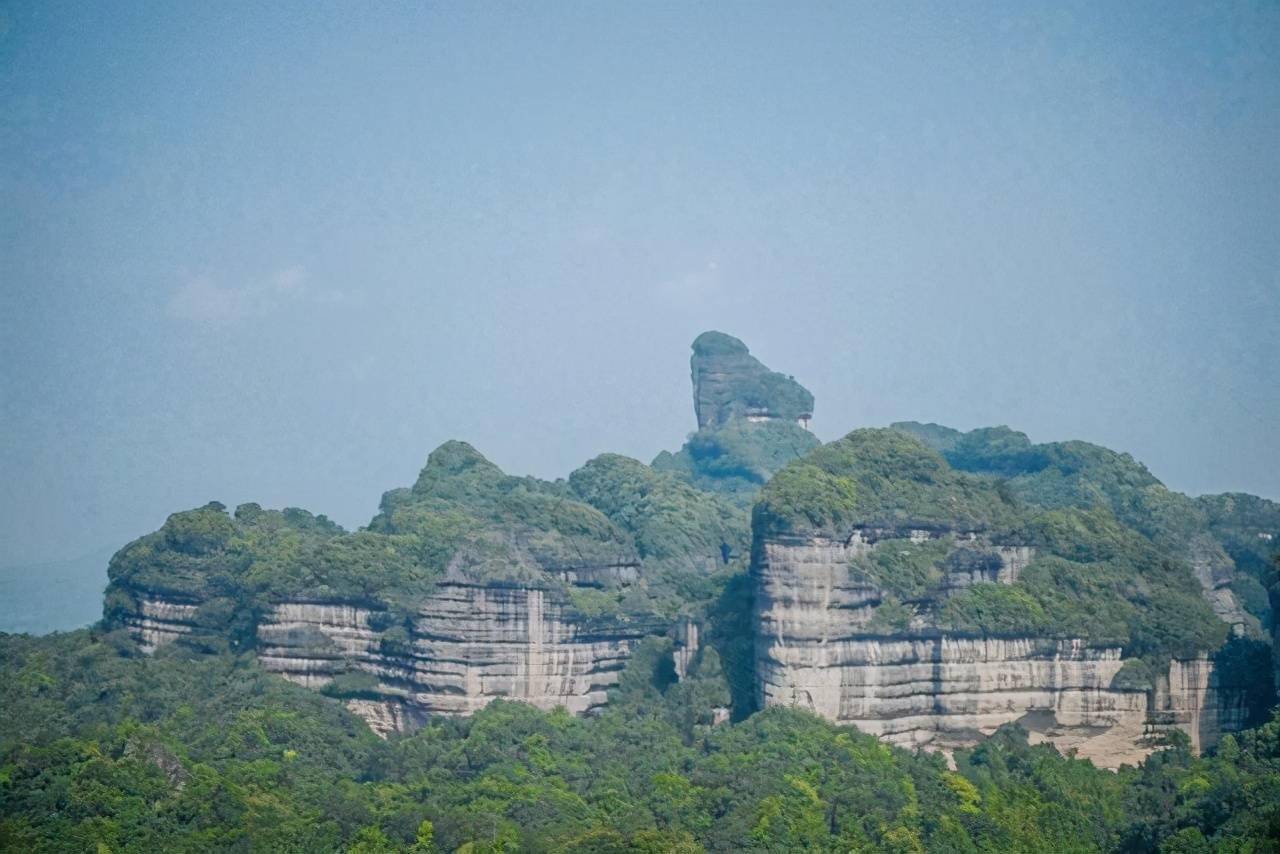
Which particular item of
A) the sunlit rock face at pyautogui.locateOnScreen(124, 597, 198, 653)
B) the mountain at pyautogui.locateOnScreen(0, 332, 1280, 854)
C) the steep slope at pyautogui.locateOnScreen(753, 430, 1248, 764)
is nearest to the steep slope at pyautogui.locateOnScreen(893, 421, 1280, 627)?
the mountain at pyautogui.locateOnScreen(0, 332, 1280, 854)

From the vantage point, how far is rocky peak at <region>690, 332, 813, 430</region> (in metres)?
108

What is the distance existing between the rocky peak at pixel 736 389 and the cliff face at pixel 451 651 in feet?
128

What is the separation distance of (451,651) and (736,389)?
1747 inches

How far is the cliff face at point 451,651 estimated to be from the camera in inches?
2596

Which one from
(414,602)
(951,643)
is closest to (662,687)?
(414,602)

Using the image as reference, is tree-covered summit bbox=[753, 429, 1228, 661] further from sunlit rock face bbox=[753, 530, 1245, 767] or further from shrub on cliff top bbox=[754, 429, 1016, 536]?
sunlit rock face bbox=[753, 530, 1245, 767]

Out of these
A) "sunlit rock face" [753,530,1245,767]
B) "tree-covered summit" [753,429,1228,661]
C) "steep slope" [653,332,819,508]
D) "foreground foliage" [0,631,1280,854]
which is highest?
"steep slope" [653,332,819,508]

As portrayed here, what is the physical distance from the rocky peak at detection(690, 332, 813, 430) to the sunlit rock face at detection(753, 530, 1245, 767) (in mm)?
45279

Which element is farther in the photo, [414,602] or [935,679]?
[414,602]

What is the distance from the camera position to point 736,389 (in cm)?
10819

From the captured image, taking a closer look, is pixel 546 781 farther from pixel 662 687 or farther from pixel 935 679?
pixel 935 679

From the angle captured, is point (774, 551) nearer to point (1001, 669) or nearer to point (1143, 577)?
point (1001, 669)

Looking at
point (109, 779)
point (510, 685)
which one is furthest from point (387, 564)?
point (109, 779)

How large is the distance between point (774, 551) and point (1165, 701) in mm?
12081
